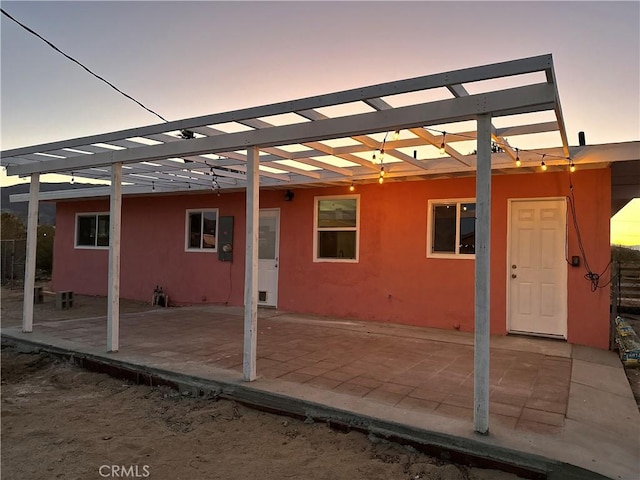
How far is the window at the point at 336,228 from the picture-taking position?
823 centimetres

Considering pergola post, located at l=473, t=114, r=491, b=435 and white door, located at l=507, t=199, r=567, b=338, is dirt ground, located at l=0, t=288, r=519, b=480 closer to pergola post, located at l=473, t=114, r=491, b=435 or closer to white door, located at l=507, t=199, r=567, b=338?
pergola post, located at l=473, t=114, r=491, b=435

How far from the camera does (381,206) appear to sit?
785cm

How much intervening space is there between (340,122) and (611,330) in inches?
196

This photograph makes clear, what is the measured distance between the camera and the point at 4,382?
460 centimetres

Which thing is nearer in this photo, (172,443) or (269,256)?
(172,443)

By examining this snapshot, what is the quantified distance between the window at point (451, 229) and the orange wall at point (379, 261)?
14 centimetres

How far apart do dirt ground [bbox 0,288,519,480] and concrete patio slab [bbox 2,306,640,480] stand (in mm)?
183

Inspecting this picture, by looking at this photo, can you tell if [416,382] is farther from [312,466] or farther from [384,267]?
[384,267]

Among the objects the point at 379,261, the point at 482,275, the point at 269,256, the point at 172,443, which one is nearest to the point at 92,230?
the point at 269,256

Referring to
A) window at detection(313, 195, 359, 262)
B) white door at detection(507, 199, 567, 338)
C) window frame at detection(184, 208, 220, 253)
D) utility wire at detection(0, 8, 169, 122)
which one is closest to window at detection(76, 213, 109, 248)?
window frame at detection(184, 208, 220, 253)

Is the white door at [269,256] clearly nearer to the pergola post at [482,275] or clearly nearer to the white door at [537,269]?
the white door at [537,269]

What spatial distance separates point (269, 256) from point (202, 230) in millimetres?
2034

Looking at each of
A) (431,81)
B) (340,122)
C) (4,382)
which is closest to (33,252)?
(4,382)

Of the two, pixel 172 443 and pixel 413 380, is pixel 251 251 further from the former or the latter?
pixel 413 380
